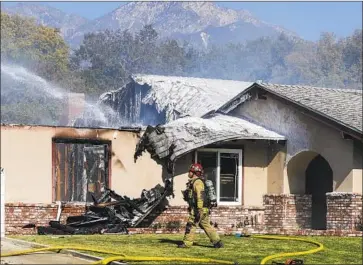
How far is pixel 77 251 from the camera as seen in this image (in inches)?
695

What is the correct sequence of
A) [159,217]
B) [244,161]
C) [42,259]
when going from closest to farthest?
[42,259]
[159,217]
[244,161]

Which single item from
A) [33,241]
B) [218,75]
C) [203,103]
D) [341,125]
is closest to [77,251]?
[33,241]

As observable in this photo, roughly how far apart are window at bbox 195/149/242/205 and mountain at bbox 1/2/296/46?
236ft

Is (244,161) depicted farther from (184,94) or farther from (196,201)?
(184,94)

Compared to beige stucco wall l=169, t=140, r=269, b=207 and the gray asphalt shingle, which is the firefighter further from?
beige stucco wall l=169, t=140, r=269, b=207

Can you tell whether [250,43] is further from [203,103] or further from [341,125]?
[341,125]

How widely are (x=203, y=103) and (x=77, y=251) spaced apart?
20379mm

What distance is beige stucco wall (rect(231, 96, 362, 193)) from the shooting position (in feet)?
86.5

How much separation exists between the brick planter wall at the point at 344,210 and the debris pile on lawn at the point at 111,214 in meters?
4.37

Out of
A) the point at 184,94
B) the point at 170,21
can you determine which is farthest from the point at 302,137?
the point at 170,21

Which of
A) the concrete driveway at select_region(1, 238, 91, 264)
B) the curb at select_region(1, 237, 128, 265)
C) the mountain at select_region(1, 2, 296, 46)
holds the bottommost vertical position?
the concrete driveway at select_region(1, 238, 91, 264)

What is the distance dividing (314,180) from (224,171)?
2889 mm

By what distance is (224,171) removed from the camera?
28.2m

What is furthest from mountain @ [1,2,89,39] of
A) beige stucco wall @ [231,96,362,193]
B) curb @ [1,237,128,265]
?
curb @ [1,237,128,265]
